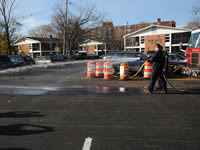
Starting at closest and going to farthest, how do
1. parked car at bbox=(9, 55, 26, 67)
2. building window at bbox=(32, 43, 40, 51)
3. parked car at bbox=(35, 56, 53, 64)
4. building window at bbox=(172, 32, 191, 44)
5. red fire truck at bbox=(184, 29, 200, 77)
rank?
red fire truck at bbox=(184, 29, 200, 77) → parked car at bbox=(9, 55, 26, 67) → parked car at bbox=(35, 56, 53, 64) → building window at bbox=(172, 32, 191, 44) → building window at bbox=(32, 43, 40, 51)

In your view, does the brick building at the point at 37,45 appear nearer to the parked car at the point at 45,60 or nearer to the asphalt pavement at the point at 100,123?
the parked car at the point at 45,60

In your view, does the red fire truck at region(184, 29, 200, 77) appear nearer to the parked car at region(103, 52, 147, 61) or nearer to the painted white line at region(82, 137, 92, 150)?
the parked car at region(103, 52, 147, 61)

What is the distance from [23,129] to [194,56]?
9.92 metres

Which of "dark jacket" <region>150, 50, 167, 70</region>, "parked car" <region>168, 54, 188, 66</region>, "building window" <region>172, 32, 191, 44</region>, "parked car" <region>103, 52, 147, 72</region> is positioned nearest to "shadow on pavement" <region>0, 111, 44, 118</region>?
"dark jacket" <region>150, 50, 167, 70</region>

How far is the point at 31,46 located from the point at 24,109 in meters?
66.6

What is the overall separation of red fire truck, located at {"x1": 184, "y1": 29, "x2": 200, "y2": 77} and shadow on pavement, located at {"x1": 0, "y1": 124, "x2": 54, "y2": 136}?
8995mm

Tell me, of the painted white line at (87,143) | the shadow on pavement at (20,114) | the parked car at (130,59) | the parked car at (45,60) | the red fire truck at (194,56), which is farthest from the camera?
the parked car at (45,60)

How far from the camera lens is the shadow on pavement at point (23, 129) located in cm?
403

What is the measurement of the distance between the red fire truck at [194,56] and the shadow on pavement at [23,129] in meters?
9.00

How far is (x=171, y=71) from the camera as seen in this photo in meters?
14.0

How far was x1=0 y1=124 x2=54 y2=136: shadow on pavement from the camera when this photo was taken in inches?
159

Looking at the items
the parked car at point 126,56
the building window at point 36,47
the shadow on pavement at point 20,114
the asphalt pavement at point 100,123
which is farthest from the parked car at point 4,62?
the building window at point 36,47

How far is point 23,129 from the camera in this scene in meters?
4.23

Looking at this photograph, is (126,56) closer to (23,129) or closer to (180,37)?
(23,129)
